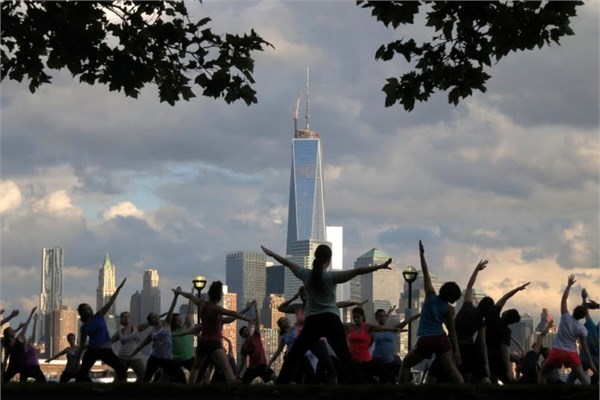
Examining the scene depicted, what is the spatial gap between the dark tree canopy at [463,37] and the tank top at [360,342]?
4.78 m

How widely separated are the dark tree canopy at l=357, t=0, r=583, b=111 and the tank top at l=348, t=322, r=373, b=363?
4.78 m

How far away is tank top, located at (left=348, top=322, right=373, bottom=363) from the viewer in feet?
71.6

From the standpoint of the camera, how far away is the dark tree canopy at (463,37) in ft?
55.4

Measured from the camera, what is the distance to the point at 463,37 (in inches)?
704

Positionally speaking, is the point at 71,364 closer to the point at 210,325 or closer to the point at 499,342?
the point at 210,325

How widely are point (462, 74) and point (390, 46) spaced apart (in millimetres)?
907

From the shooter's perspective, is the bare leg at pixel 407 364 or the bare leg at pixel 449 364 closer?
the bare leg at pixel 449 364

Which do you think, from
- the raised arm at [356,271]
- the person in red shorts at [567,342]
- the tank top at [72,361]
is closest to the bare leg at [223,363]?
the raised arm at [356,271]

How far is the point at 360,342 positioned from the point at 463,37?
5619mm

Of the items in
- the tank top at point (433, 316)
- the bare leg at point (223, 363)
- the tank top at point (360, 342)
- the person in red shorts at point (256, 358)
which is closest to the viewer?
the tank top at point (433, 316)

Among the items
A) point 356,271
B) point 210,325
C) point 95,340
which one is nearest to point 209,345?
point 210,325

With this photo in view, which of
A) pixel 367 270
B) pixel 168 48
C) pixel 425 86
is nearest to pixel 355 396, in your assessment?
pixel 367 270

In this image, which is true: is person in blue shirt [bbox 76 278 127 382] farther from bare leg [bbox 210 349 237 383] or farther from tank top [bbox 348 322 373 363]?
tank top [bbox 348 322 373 363]

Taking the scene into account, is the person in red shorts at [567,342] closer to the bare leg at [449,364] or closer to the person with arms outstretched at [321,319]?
the bare leg at [449,364]
